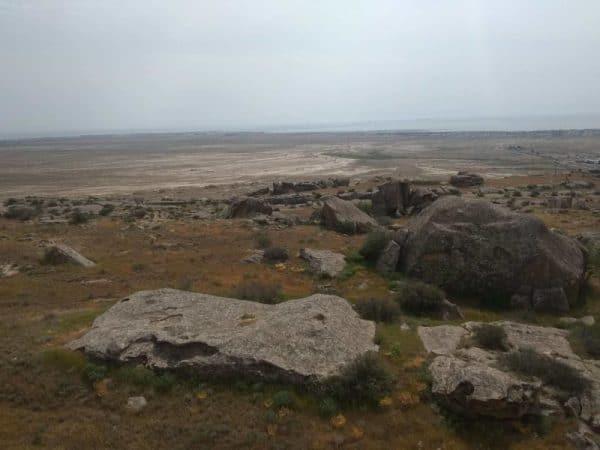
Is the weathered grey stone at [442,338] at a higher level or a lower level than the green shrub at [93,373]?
lower

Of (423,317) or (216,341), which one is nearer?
(216,341)

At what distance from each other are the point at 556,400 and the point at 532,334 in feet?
13.6

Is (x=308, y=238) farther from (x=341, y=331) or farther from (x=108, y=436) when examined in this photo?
(x=108, y=436)

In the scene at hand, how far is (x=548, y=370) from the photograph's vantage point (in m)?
11.4

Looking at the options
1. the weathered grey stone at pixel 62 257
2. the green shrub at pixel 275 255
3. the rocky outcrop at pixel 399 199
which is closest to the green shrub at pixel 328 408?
the green shrub at pixel 275 255

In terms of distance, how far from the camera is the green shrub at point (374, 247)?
23609mm

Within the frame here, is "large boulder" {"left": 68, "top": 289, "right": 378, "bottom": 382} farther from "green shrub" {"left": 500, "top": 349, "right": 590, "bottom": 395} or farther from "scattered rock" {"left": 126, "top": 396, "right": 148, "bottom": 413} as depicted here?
"green shrub" {"left": 500, "top": 349, "right": 590, "bottom": 395}

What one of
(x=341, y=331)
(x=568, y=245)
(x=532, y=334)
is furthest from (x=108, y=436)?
(x=568, y=245)

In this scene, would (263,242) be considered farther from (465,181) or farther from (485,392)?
(465,181)

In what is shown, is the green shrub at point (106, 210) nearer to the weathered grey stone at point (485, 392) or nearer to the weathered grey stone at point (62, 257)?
the weathered grey stone at point (62, 257)

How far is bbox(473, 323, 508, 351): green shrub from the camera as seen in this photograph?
13.4m

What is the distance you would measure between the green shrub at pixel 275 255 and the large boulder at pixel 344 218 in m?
7.38

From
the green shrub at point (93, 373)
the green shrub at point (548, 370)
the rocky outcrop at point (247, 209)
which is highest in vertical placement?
the green shrub at point (548, 370)

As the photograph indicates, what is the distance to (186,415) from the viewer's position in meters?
10.8
